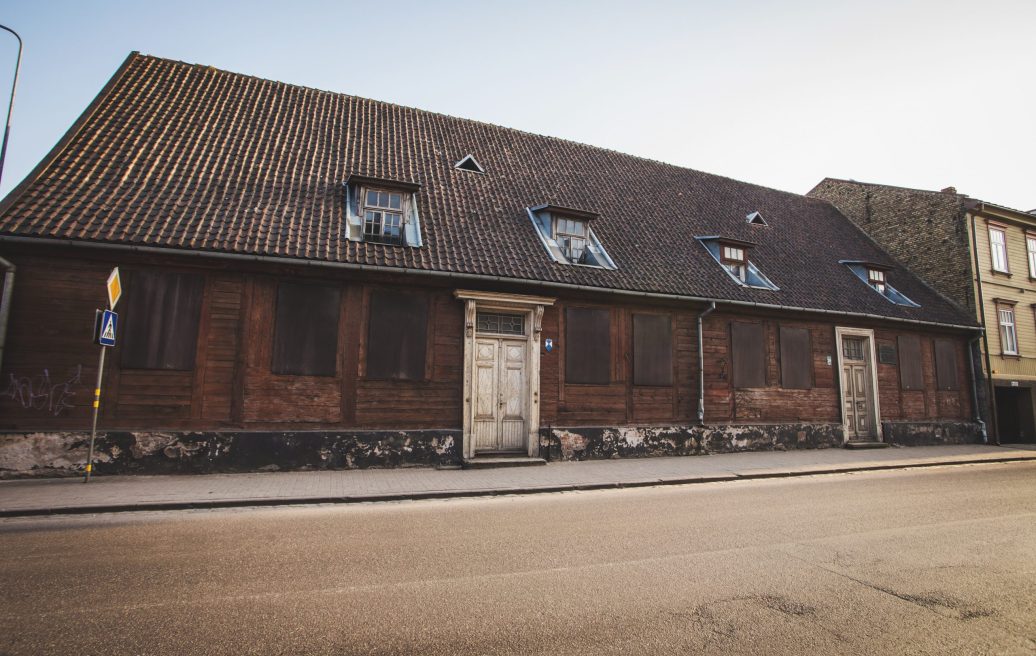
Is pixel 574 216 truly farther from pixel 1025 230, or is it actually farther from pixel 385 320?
pixel 1025 230

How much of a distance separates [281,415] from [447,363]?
134 inches

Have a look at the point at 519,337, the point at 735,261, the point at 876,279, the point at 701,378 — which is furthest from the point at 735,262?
the point at 519,337

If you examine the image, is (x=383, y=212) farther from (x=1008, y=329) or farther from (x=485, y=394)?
(x=1008, y=329)

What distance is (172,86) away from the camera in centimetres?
1414

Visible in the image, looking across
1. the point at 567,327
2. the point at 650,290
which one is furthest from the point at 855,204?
the point at 567,327

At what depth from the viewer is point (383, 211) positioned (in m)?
12.5

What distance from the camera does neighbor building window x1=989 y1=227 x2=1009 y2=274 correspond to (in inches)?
818

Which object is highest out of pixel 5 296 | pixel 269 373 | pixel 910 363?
pixel 5 296

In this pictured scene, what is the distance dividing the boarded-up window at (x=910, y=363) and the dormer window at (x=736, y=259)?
18.8 feet

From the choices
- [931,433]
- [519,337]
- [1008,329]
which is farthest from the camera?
[1008,329]

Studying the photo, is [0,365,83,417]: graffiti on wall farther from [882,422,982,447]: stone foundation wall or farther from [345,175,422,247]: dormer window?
[882,422,982,447]: stone foundation wall

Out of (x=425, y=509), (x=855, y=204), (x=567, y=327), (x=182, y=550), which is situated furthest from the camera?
(x=855, y=204)

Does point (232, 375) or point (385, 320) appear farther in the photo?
point (385, 320)

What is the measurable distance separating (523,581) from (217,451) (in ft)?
25.4
